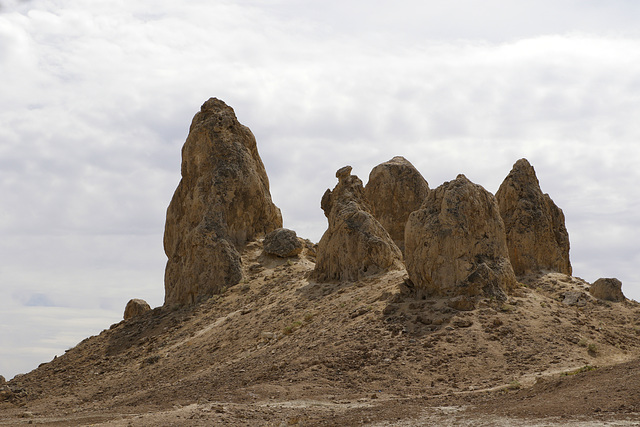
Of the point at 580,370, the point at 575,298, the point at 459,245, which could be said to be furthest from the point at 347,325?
the point at 575,298

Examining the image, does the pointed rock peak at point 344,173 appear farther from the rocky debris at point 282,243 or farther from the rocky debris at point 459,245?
the rocky debris at point 459,245

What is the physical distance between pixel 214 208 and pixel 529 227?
12634 mm

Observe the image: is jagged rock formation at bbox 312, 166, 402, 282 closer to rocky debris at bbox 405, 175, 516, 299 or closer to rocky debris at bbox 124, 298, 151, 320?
rocky debris at bbox 405, 175, 516, 299

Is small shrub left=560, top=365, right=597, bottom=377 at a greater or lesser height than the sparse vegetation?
lesser

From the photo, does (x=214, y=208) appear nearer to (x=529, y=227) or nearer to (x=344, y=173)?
(x=344, y=173)

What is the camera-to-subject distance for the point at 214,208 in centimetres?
3247

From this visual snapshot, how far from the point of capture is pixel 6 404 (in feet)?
87.9

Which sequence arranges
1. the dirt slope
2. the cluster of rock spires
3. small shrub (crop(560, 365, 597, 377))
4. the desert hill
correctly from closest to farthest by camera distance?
1. the dirt slope
2. the desert hill
3. small shrub (crop(560, 365, 597, 377))
4. the cluster of rock spires

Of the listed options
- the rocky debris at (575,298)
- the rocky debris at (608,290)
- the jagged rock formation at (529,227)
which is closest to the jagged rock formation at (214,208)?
the jagged rock formation at (529,227)

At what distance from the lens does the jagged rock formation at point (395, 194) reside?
38.6 meters

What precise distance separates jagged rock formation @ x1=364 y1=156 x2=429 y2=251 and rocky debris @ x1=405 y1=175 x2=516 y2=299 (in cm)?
1468

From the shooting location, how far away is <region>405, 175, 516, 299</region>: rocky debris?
22.2 metres

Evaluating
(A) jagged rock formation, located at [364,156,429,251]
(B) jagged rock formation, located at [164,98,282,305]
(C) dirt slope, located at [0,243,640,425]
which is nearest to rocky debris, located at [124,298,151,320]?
(B) jagged rock formation, located at [164,98,282,305]

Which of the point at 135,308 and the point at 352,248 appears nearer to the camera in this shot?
the point at 352,248
